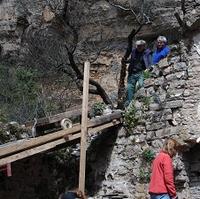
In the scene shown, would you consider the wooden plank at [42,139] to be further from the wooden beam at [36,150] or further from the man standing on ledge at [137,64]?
the man standing on ledge at [137,64]

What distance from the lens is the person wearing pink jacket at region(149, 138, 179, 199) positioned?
212 inches

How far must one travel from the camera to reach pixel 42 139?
6086 millimetres

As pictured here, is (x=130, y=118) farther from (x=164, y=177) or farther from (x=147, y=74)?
(x=164, y=177)

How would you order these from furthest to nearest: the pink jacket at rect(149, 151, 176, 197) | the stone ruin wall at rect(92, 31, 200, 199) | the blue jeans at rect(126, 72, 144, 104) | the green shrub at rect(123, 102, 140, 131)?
the blue jeans at rect(126, 72, 144, 104)
the green shrub at rect(123, 102, 140, 131)
the stone ruin wall at rect(92, 31, 200, 199)
the pink jacket at rect(149, 151, 176, 197)

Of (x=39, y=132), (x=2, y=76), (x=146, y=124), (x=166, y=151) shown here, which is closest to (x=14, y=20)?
(x=2, y=76)

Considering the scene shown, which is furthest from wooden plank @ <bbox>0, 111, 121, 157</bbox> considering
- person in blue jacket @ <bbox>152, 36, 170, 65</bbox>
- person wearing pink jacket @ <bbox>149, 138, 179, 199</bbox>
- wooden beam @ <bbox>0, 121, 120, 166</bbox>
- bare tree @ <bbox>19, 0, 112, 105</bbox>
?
bare tree @ <bbox>19, 0, 112, 105</bbox>

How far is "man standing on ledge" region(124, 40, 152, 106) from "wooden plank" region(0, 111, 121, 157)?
2.88ft

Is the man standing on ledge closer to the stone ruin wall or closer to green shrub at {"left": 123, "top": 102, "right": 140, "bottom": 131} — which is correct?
green shrub at {"left": 123, "top": 102, "right": 140, "bottom": 131}

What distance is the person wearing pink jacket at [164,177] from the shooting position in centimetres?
538

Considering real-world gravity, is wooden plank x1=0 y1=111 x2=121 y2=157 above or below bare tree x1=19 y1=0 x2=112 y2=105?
below

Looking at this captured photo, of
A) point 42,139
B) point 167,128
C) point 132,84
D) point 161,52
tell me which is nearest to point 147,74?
point 161,52

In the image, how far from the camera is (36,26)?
1450cm

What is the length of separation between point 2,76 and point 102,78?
2.84m

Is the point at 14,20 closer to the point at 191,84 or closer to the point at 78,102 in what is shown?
the point at 78,102
